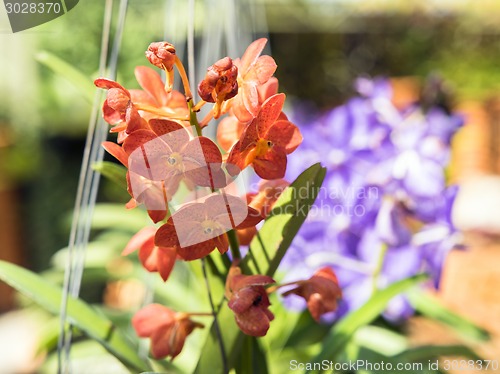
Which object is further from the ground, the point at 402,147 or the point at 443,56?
the point at 443,56

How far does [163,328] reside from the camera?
58 centimetres

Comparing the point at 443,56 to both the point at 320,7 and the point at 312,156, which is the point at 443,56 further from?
the point at 312,156

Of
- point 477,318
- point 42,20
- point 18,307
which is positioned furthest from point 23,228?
point 42,20

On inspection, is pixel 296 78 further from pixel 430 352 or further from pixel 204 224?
pixel 204 224

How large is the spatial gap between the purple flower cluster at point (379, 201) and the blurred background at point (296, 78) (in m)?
0.11

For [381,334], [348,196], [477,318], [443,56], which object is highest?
[443,56]

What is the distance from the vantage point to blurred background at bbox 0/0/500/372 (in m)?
2.56

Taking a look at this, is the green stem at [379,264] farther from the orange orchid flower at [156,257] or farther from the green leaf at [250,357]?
the orange orchid flower at [156,257]

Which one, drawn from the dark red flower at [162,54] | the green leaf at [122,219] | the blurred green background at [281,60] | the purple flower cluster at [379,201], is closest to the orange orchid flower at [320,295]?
the dark red flower at [162,54]

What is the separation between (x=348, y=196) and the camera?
1012 millimetres

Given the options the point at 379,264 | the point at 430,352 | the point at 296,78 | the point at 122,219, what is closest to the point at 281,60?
the point at 296,78

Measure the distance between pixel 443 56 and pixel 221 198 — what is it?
5.86m

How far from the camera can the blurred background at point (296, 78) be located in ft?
8.41

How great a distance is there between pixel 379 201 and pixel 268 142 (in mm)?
487
